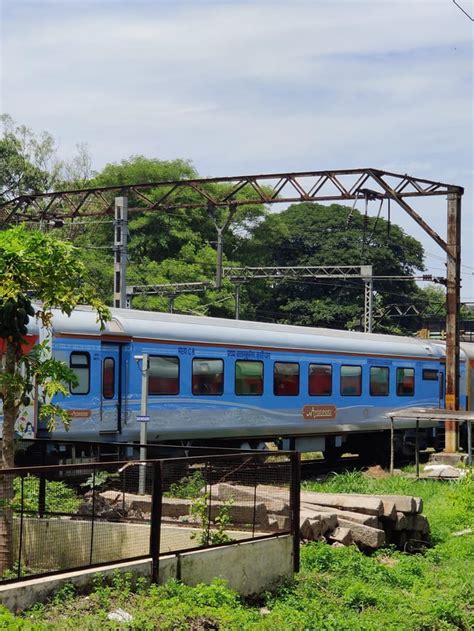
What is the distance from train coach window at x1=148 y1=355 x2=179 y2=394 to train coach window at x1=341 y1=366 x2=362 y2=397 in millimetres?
6111

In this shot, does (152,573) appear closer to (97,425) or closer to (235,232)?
(97,425)

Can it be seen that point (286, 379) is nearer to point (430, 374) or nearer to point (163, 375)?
point (163, 375)

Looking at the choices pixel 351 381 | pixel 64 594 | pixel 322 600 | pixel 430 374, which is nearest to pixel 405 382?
pixel 430 374

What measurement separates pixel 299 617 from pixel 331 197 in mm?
16367

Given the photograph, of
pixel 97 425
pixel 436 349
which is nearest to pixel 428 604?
pixel 97 425

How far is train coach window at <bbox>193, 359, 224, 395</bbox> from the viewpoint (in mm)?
21469

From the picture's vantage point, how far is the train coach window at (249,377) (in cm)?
2252

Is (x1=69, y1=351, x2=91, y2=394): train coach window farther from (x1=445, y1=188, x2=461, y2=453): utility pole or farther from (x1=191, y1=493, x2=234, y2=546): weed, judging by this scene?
(x1=445, y1=188, x2=461, y2=453): utility pole

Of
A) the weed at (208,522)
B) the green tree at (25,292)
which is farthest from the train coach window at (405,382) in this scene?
the green tree at (25,292)

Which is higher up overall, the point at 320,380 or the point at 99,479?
the point at 320,380

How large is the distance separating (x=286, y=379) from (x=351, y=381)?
281 cm

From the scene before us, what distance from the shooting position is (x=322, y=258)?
2731 inches

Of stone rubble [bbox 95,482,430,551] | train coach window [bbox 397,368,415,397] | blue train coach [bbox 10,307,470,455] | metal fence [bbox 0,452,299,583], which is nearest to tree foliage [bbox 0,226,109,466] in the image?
metal fence [bbox 0,452,299,583]

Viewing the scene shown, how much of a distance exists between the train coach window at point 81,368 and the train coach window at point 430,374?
1286 cm
